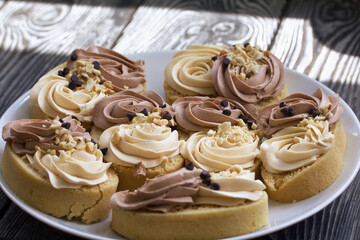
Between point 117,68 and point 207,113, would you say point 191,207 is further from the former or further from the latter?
point 117,68

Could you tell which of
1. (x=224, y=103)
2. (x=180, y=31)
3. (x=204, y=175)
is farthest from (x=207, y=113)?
(x=180, y=31)

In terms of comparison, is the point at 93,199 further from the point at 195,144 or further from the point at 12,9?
the point at 12,9

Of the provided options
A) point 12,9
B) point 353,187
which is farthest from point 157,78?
point 12,9

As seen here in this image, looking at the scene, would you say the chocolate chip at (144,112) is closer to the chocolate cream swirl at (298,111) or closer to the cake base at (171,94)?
the cake base at (171,94)

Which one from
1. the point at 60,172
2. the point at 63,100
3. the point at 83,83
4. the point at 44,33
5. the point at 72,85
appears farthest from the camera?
the point at 44,33

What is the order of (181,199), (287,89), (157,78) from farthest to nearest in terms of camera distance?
(157,78) < (287,89) < (181,199)

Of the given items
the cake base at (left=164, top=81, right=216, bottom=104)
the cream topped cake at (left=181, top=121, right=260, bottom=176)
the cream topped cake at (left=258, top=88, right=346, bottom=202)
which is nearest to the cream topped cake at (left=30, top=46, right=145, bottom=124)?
the cake base at (left=164, top=81, right=216, bottom=104)

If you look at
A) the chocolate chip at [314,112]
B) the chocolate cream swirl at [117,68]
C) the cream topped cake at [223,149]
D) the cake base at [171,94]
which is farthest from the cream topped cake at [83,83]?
the chocolate chip at [314,112]
